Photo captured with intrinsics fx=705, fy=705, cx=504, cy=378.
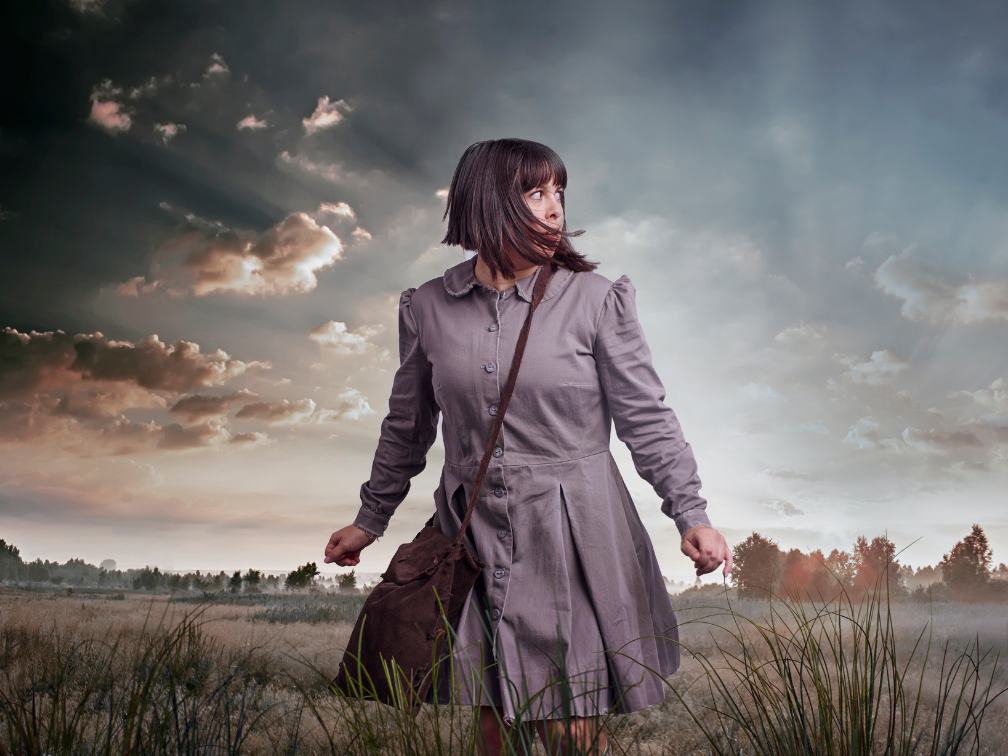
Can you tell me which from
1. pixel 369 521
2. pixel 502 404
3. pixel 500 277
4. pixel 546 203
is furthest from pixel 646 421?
pixel 369 521

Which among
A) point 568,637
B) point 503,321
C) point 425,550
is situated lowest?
point 568,637

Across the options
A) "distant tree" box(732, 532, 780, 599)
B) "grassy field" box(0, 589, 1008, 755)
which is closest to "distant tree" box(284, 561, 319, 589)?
"grassy field" box(0, 589, 1008, 755)

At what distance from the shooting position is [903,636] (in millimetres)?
4230

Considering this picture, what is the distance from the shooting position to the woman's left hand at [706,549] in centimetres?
194

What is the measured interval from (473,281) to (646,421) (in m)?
0.71

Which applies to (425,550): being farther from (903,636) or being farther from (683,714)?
(903,636)

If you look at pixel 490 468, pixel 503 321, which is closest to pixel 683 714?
pixel 490 468

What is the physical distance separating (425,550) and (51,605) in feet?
13.7

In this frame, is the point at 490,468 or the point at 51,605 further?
the point at 51,605

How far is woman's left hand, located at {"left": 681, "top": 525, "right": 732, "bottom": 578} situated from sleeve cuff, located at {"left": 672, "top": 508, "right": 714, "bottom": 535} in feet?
0.04

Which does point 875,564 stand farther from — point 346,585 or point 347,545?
point 346,585

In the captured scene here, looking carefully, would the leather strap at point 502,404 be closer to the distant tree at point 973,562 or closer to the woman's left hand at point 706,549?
the woman's left hand at point 706,549

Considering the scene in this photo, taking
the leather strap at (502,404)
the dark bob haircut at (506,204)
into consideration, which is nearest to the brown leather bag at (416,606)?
the leather strap at (502,404)

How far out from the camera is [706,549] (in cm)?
194
